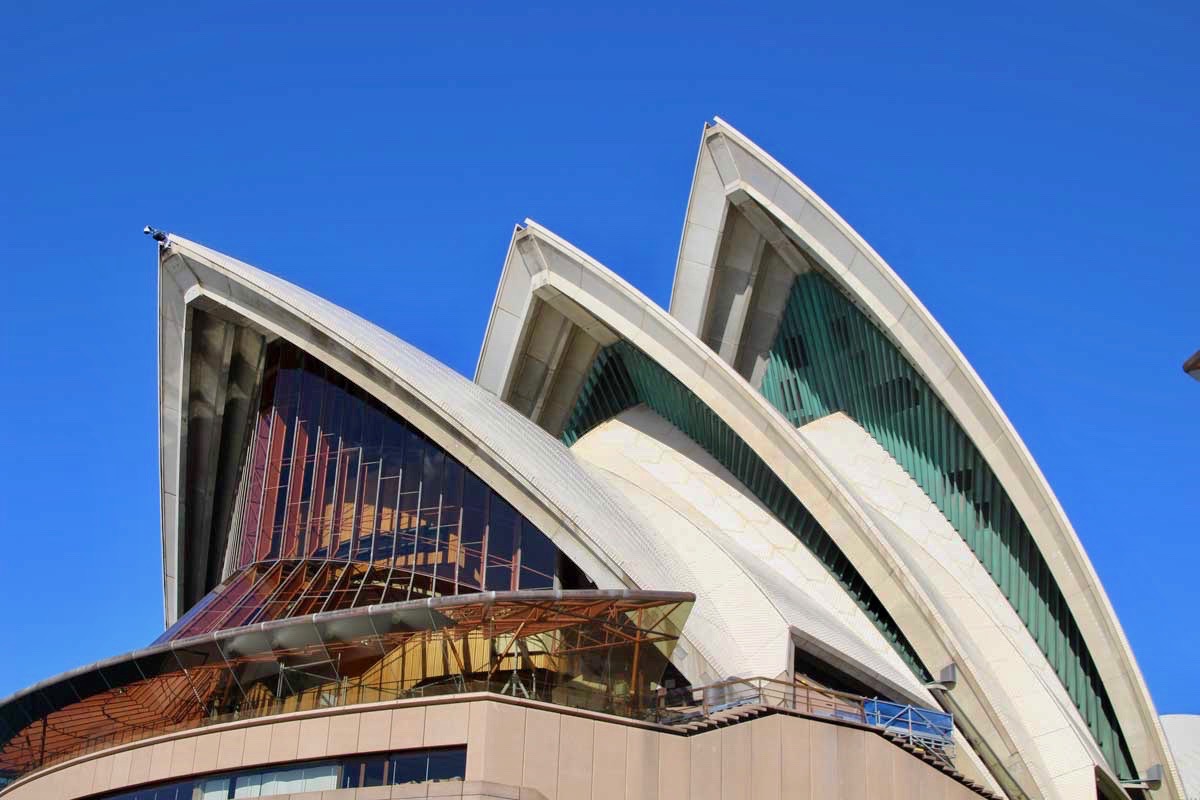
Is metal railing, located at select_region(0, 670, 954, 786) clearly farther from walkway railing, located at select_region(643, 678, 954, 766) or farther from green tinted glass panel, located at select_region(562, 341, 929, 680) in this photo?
green tinted glass panel, located at select_region(562, 341, 929, 680)

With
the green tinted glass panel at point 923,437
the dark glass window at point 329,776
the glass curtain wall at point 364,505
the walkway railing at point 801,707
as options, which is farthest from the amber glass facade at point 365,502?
the green tinted glass panel at point 923,437

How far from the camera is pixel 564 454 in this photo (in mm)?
35094

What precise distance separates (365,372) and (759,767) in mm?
12813

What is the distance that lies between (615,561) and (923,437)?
10174mm

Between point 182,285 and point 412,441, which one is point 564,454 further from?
point 182,285

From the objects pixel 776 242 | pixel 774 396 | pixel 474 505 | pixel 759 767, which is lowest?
pixel 759 767

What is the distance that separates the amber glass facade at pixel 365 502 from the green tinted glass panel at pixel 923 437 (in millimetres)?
10156

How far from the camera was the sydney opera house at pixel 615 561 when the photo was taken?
2580cm

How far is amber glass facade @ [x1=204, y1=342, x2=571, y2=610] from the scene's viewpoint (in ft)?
102

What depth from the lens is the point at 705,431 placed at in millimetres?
37531

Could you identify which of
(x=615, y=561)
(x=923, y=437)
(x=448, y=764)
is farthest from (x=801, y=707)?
(x=923, y=437)

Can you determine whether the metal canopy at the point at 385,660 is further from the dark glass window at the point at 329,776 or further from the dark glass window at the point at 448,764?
the dark glass window at the point at 448,764

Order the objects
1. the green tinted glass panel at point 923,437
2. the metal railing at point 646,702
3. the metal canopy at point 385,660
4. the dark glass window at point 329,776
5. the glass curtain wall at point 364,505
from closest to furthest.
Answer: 1. the dark glass window at point 329,776
2. the metal railing at point 646,702
3. the metal canopy at point 385,660
4. the glass curtain wall at point 364,505
5. the green tinted glass panel at point 923,437

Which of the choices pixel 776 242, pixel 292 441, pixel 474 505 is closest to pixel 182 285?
pixel 292 441
